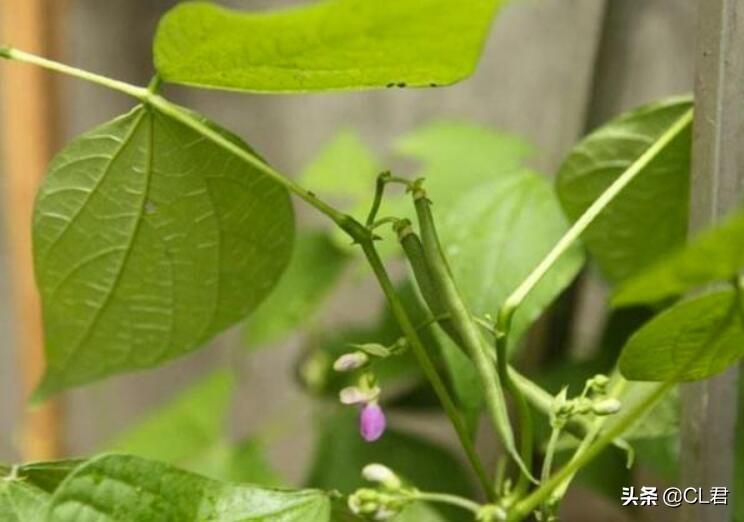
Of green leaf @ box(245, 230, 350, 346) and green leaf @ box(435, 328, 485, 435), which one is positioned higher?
green leaf @ box(245, 230, 350, 346)

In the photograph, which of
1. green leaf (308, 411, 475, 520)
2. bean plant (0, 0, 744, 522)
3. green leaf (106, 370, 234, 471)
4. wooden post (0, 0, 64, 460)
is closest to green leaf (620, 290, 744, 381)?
bean plant (0, 0, 744, 522)

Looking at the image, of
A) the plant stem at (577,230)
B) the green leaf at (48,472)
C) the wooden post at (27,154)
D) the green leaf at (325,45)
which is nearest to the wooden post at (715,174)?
the plant stem at (577,230)

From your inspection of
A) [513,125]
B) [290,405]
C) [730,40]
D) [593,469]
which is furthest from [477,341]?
[290,405]

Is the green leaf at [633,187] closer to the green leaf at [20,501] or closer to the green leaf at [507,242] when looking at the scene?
the green leaf at [507,242]

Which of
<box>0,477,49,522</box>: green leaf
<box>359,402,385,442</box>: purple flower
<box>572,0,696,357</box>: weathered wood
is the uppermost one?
<box>572,0,696,357</box>: weathered wood

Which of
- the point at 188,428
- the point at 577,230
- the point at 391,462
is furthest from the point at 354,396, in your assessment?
the point at 188,428

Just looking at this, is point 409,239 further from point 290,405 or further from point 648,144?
point 290,405

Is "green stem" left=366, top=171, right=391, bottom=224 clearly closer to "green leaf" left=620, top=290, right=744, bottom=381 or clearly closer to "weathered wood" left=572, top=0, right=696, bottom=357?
"green leaf" left=620, top=290, right=744, bottom=381
